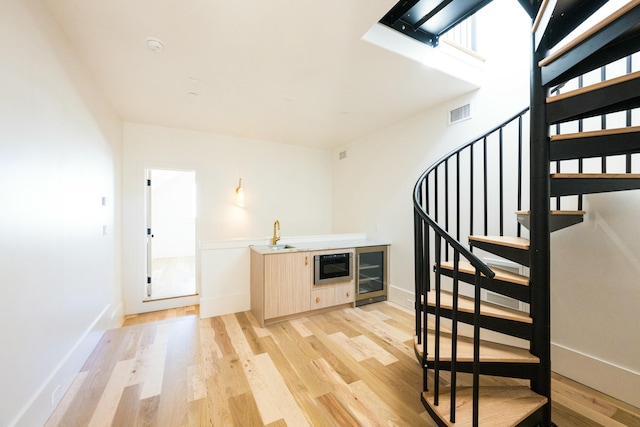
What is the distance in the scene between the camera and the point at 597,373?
1.89 meters

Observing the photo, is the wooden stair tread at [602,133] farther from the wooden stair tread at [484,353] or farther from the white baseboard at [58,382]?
the white baseboard at [58,382]

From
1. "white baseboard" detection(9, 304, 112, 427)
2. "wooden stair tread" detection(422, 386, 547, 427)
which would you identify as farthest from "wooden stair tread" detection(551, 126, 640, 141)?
"white baseboard" detection(9, 304, 112, 427)

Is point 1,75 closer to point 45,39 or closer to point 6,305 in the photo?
point 45,39

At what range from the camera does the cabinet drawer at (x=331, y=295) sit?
10.7ft

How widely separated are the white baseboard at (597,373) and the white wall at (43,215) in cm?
369

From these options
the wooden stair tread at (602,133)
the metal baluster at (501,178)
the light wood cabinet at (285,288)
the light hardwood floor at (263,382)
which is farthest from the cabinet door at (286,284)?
the wooden stair tread at (602,133)

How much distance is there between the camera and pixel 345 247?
3.44m

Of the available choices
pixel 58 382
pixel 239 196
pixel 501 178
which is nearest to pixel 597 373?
pixel 501 178

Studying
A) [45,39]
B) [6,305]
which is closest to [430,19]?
[45,39]

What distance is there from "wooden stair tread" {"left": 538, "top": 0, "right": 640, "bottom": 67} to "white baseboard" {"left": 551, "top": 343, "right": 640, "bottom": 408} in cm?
222

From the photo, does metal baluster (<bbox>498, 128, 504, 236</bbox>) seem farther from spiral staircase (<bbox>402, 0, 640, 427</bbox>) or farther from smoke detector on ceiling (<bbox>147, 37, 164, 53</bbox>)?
smoke detector on ceiling (<bbox>147, 37, 164, 53</bbox>)

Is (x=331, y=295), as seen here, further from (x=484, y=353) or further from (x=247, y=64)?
(x=247, y=64)

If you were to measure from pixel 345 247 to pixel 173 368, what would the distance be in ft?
7.40

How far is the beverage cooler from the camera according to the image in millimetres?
3568
